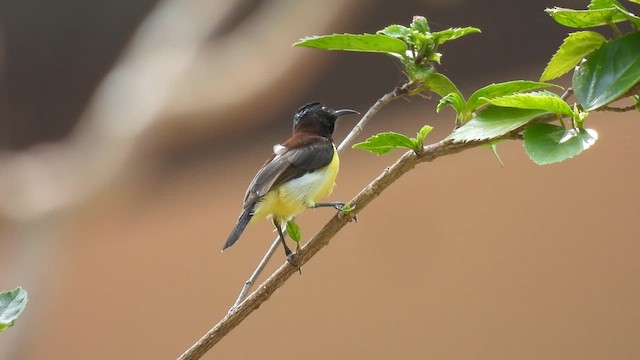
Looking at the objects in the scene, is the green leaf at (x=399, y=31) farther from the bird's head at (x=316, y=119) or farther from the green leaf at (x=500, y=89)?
the bird's head at (x=316, y=119)

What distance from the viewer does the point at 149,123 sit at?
2.49m

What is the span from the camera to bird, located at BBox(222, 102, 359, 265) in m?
1.11

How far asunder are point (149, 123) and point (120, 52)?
23cm

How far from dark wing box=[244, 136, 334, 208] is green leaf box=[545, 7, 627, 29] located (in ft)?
2.27

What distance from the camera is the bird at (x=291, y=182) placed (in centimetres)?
111

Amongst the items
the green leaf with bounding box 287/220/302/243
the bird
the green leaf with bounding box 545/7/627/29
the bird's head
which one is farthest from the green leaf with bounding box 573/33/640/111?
the bird's head

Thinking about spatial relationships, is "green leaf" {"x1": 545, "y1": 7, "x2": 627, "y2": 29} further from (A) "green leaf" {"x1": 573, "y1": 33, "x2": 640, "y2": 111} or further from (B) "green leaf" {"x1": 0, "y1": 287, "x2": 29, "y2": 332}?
(B) "green leaf" {"x1": 0, "y1": 287, "x2": 29, "y2": 332}

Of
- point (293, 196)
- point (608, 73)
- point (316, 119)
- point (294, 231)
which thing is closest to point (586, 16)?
point (608, 73)

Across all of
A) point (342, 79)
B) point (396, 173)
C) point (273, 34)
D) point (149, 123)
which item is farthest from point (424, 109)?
point (396, 173)

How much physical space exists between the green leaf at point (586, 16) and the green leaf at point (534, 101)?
0.05 meters

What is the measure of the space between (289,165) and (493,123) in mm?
736

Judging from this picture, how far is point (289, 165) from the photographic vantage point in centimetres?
116

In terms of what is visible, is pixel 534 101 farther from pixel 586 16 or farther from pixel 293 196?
pixel 293 196

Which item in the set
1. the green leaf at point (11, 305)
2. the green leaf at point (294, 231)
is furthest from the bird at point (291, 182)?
the green leaf at point (11, 305)
